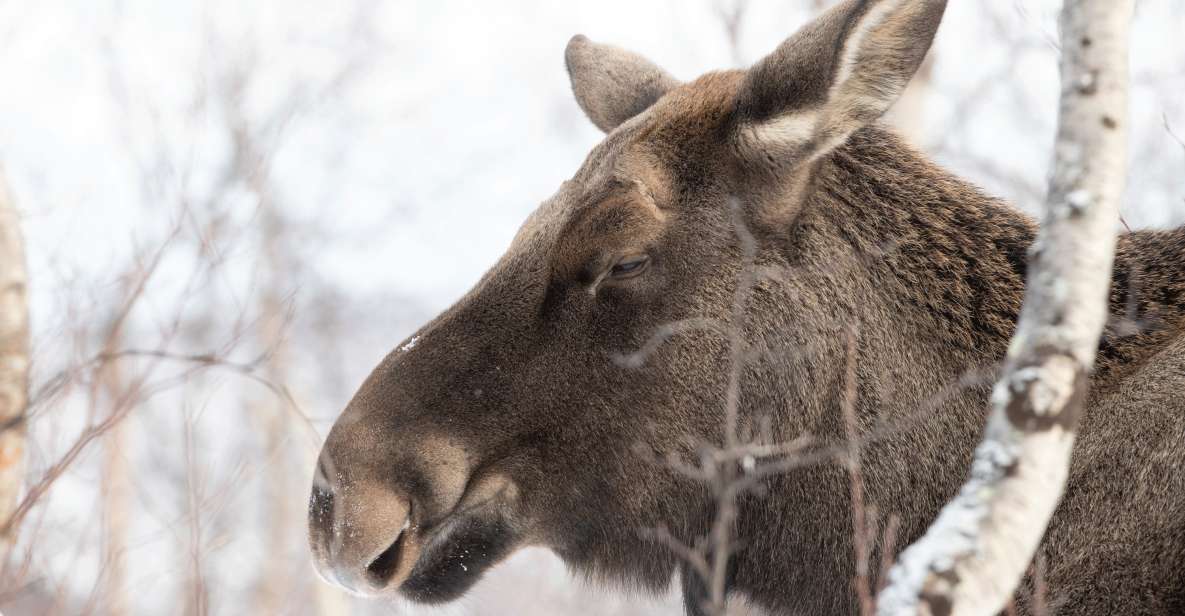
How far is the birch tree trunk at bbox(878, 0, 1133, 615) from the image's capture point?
8.17 feet

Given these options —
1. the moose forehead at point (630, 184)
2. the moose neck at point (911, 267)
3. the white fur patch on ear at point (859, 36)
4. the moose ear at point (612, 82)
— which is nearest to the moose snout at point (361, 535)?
the moose forehead at point (630, 184)

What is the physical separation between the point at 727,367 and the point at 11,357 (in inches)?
92.7

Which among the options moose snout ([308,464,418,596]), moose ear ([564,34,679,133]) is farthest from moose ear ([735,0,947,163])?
moose snout ([308,464,418,596])

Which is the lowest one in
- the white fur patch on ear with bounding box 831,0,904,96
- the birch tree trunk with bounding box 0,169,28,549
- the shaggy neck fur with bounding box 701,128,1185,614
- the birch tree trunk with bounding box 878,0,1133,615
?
the shaggy neck fur with bounding box 701,128,1185,614

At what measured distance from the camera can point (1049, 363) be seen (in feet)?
8.68

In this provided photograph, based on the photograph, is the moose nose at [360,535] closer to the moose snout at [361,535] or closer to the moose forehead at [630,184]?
the moose snout at [361,535]

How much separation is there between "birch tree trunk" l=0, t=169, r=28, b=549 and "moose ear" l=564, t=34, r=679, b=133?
2134mm

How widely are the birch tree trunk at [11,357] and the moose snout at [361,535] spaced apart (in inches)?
46.8

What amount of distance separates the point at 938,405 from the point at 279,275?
1288 centimetres

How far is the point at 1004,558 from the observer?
2.50 metres

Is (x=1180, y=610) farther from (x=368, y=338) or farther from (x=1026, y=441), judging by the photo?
(x=368, y=338)

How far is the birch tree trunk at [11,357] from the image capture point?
396cm

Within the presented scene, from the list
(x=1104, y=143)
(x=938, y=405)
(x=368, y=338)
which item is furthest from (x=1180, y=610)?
(x=368, y=338)

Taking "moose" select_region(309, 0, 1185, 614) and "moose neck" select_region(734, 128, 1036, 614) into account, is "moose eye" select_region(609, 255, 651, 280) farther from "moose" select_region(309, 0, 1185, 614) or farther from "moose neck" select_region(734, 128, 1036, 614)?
"moose neck" select_region(734, 128, 1036, 614)
